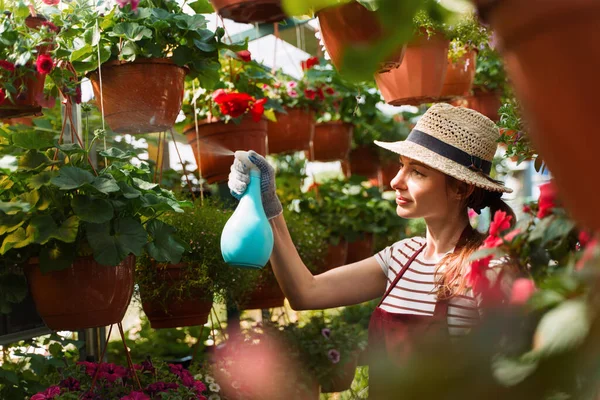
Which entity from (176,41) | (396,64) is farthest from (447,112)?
(176,41)

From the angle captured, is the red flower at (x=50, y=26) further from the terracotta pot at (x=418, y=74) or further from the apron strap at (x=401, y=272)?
the apron strap at (x=401, y=272)

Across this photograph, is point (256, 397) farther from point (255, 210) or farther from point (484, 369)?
point (484, 369)

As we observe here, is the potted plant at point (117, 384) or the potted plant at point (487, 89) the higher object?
the potted plant at point (487, 89)

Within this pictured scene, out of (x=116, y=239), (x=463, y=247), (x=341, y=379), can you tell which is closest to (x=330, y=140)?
(x=341, y=379)

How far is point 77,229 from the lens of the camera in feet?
5.38

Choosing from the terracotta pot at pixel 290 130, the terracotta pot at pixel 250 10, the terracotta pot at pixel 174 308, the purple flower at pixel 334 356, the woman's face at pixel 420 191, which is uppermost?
the terracotta pot at pixel 250 10

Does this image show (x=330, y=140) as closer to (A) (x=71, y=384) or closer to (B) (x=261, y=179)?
(B) (x=261, y=179)

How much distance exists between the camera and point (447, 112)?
188 cm

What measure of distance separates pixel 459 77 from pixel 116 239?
1518 mm

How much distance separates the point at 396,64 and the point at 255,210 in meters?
0.44

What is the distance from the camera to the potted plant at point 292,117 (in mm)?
3086

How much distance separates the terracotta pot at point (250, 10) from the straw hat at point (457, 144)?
538mm

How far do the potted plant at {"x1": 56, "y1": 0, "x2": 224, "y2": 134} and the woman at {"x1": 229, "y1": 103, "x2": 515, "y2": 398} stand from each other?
0.36 m

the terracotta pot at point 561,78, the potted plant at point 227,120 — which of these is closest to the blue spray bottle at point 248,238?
the potted plant at point 227,120
